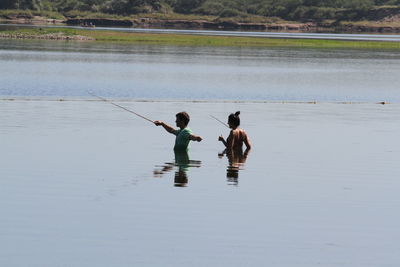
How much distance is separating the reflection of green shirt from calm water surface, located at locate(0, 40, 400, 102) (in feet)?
49.9

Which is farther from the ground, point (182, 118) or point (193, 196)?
point (182, 118)

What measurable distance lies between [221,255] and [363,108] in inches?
843

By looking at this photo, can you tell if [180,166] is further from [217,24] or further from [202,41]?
[217,24]

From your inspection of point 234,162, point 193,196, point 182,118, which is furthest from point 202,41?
point 193,196

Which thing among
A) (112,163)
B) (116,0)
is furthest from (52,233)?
(116,0)

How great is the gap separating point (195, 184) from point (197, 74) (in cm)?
3330

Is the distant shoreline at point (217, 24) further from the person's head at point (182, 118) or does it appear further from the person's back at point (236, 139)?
the person's head at point (182, 118)

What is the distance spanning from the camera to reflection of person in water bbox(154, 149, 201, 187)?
51.3 feet

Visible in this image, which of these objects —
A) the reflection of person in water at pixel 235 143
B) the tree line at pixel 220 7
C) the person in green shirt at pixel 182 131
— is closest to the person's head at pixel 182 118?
the person in green shirt at pixel 182 131

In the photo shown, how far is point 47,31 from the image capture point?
9456cm

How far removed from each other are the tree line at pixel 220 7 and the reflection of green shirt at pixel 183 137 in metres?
142

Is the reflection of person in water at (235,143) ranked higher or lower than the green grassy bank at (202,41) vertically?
higher

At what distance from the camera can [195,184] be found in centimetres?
1527

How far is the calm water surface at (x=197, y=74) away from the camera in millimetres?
36688
